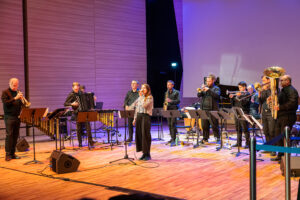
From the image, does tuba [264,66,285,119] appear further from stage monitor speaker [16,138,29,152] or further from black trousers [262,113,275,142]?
stage monitor speaker [16,138,29,152]

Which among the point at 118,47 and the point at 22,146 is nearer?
the point at 22,146

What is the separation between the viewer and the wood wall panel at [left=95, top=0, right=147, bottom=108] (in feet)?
42.4

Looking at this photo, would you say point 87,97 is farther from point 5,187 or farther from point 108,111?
point 5,187

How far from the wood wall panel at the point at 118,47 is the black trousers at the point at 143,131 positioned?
247 inches

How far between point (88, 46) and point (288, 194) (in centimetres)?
1041

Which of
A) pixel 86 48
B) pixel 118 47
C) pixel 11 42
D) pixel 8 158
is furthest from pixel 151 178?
pixel 118 47

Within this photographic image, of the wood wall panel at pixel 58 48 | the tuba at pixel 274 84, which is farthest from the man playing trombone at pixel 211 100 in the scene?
the wood wall panel at pixel 58 48

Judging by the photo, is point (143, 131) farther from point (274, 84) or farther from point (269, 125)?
point (274, 84)

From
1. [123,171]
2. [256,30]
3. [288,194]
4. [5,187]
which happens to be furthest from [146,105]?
[256,30]

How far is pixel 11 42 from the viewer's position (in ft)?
35.5

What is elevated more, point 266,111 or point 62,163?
point 266,111

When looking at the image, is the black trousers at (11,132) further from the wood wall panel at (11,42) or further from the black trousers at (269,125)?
the black trousers at (269,125)

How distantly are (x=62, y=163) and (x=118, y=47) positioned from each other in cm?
832

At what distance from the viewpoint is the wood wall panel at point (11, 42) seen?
1063 centimetres
